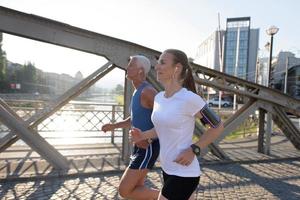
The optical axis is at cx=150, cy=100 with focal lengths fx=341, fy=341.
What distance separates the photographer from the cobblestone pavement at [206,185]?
5.62 metres

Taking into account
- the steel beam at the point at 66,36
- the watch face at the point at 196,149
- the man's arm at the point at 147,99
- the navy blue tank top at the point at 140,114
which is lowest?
the watch face at the point at 196,149

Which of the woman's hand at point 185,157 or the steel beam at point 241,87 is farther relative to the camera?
the steel beam at point 241,87

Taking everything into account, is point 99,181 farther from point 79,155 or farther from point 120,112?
A: point 120,112

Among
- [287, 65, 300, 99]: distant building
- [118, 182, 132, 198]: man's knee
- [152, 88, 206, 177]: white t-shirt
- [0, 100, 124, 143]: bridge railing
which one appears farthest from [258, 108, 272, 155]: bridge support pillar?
[287, 65, 300, 99]: distant building

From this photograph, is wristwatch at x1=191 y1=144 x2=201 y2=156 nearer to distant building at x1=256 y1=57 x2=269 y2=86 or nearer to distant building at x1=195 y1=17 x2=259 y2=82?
distant building at x1=256 y1=57 x2=269 y2=86

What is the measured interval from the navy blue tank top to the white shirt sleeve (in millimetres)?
981

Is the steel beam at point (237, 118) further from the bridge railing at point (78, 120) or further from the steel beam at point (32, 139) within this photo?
the steel beam at point (32, 139)

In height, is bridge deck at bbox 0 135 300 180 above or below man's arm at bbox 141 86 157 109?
below

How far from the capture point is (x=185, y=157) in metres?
2.75

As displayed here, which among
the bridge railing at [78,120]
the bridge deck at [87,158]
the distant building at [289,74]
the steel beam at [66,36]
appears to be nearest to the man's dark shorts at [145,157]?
the bridge deck at [87,158]

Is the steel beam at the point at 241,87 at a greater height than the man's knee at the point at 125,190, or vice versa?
the steel beam at the point at 241,87

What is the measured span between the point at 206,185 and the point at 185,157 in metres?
4.03

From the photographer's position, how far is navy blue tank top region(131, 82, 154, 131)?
3752 millimetres

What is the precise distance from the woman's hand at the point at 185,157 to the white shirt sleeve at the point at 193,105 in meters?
0.32
